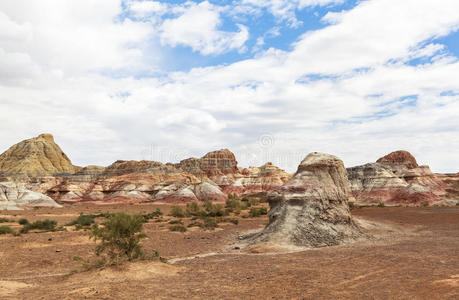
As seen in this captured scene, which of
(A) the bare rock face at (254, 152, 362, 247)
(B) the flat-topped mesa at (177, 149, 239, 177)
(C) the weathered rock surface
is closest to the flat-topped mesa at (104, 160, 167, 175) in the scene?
(C) the weathered rock surface

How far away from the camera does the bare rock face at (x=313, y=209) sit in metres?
16.4

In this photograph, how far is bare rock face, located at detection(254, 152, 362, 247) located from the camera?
1636 centimetres

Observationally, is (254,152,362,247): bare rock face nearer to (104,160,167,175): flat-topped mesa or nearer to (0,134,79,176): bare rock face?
(104,160,167,175): flat-topped mesa

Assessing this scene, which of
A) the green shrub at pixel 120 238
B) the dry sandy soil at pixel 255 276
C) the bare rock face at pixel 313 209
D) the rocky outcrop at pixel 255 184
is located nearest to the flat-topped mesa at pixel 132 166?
the rocky outcrop at pixel 255 184

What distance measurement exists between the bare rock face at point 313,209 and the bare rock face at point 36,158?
86905 millimetres

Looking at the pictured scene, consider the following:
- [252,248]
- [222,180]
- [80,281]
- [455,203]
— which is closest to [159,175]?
[222,180]

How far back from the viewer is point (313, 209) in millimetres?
17562

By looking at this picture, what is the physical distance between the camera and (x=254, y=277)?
30.0ft

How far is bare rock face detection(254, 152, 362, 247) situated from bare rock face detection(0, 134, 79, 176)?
86.9 metres

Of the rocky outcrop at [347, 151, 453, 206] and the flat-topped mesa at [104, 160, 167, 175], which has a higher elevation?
the flat-topped mesa at [104, 160, 167, 175]

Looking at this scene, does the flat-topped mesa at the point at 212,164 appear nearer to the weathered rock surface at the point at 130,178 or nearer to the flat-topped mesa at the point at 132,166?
the weathered rock surface at the point at 130,178

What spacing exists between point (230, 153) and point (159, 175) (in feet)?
101

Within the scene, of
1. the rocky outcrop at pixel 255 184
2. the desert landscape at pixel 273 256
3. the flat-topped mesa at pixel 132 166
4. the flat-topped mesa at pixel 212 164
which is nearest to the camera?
the desert landscape at pixel 273 256

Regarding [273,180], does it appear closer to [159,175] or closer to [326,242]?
[159,175]
